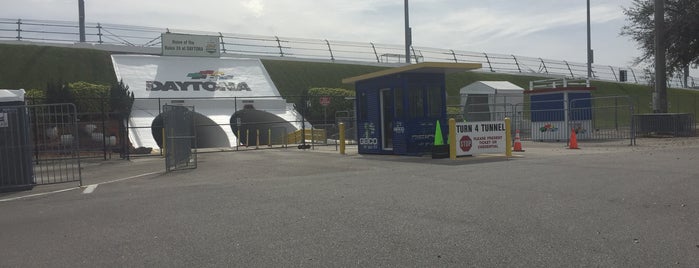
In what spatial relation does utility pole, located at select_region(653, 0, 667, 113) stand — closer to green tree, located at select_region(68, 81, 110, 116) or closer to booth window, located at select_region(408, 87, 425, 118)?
booth window, located at select_region(408, 87, 425, 118)

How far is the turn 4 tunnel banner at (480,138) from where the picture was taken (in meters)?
14.9

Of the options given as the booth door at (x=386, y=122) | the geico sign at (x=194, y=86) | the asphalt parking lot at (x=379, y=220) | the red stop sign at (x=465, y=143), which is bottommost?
→ the asphalt parking lot at (x=379, y=220)

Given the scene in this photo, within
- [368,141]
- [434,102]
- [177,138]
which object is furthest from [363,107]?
[177,138]

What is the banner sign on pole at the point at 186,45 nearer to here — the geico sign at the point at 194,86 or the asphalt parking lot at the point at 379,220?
the geico sign at the point at 194,86

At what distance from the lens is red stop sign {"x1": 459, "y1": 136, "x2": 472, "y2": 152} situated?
14859 millimetres

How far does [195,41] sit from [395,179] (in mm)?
30635

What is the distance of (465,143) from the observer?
14.9m

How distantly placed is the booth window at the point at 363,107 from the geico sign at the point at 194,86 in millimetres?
17208

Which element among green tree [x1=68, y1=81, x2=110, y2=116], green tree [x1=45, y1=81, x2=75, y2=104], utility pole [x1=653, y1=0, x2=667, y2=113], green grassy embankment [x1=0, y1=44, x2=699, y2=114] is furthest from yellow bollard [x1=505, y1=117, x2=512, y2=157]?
green tree [x1=68, y1=81, x2=110, y2=116]

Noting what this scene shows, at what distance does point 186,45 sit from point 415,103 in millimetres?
25713

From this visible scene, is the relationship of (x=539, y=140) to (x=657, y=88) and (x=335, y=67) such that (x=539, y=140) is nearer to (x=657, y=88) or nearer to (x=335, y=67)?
(x=657, y=88)

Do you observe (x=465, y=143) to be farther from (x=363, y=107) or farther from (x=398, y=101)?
(x=363, y=107)

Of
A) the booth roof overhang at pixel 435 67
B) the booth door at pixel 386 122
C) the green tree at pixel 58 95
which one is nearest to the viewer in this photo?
the booth roof overhang at pixel 435 67

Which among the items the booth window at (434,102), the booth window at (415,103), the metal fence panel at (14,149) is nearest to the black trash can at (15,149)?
the metal fence panel at (14,149)
